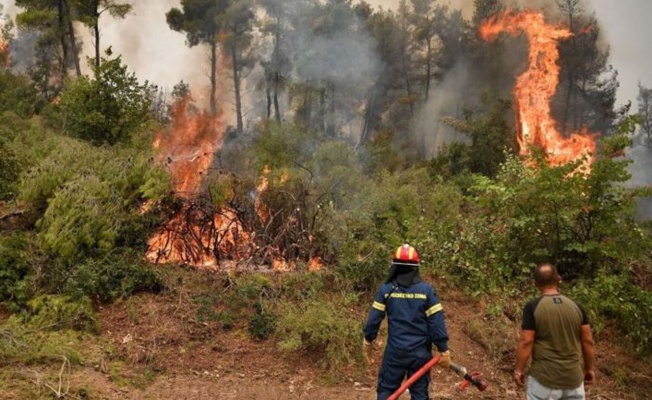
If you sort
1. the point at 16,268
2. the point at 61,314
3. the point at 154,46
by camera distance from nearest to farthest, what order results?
the point at 61,314 < the point at 16,268 < the point at 154,46

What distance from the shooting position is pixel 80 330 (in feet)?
24.9

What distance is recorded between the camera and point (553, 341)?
440cm

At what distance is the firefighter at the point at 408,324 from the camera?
194 inches

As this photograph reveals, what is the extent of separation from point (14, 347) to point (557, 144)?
71.3 ft

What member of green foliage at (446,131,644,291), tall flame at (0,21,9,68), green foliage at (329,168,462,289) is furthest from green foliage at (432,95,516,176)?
tall flame at (0,21,9,68)

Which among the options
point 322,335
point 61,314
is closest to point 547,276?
point 322,335

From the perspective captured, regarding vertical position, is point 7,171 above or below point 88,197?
above

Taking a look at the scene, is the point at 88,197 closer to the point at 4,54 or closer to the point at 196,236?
the point at 196,236

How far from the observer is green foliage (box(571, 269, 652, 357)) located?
7.79 metres

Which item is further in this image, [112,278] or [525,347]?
[112,278]

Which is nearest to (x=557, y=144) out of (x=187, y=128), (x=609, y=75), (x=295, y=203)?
(x=609, y=75)

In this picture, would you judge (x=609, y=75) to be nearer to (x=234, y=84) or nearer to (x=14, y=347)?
(x=234, y=84)

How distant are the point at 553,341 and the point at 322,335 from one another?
372 cm

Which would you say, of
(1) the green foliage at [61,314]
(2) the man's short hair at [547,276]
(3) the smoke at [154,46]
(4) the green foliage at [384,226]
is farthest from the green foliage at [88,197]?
(3) the smoke at [154,46]
